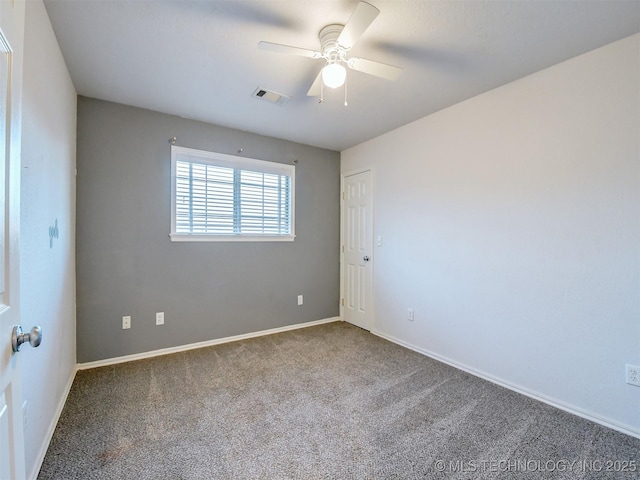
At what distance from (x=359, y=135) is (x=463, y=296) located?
86.5 inches

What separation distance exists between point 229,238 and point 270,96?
1.60 metres

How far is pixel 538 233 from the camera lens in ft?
7.45

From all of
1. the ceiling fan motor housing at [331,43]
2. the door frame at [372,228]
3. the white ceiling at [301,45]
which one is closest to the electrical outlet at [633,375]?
the white ceiling at [301,45]

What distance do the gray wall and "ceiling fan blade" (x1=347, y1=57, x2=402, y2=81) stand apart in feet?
6.49

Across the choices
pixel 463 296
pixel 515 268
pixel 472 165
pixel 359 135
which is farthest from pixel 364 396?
pixel 359 135

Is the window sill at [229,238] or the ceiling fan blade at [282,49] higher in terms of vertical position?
the ceiling fan blade at [282,49]

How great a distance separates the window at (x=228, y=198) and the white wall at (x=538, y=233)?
156cm

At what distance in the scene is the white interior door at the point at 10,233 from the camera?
2.62ft

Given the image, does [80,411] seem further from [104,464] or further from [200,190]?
[200,190]

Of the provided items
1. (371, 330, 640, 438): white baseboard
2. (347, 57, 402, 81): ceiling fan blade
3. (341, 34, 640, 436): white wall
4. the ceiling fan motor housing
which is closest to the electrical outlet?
(341, 34, 640, 436): white wall

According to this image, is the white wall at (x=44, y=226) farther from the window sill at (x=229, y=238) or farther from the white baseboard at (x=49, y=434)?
the window sill at (x=229, y=238)

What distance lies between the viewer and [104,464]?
1560 mm

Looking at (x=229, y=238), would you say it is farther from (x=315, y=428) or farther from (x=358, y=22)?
(x=358, y=22)

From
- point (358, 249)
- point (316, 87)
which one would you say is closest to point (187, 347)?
point (358, 249)
